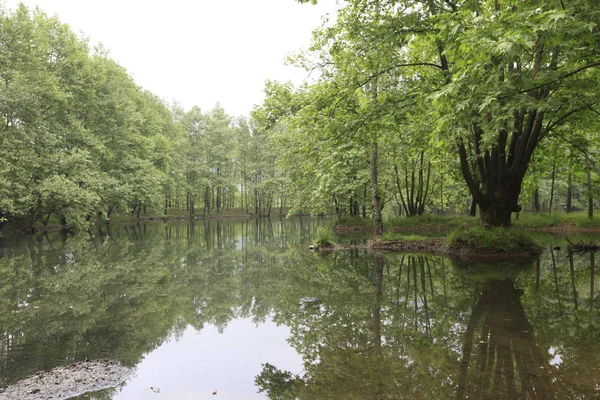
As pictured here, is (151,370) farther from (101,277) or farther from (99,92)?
(99,92)

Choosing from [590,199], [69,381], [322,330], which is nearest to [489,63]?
[322,330]

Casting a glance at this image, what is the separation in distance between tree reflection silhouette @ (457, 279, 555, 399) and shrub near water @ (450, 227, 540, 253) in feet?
23.1

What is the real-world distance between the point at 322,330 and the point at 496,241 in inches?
394

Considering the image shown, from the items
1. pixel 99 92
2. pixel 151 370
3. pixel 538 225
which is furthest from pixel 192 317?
pixel 99 92

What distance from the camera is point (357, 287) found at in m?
9.44

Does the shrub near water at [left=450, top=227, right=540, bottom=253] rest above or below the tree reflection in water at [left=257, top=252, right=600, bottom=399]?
above

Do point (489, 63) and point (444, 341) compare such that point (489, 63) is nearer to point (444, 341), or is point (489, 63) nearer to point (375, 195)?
point (444, 341)

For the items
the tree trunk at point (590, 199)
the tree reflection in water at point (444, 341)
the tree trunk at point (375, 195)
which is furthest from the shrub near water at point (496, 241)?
the tree trunk at point (590, 199)

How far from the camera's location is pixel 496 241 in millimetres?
13625

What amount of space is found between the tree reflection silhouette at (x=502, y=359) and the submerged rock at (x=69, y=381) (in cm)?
415

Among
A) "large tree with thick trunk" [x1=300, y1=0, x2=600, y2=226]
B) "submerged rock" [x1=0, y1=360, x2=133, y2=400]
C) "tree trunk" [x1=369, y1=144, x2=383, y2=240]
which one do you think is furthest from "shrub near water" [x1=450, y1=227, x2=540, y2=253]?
"submerged rock" [x1=0, y1=360, x2=133, y2=400]

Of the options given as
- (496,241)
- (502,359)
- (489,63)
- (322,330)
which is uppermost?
(489,63)

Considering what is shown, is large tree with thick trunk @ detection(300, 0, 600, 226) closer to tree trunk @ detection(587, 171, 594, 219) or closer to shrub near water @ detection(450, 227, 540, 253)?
shrub near water @ detection(450, 227, 540, 253)

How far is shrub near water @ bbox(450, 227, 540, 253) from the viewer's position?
1361 centimetres
